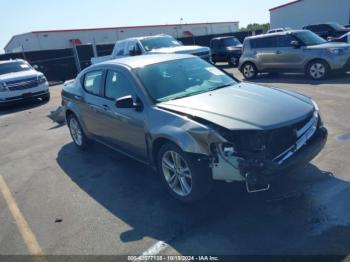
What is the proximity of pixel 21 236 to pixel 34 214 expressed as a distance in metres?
0.53

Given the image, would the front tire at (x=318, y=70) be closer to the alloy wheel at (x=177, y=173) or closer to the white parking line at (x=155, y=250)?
the alloy wheel at (x=177, y=173)

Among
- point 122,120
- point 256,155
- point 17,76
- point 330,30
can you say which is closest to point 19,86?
point 17,76

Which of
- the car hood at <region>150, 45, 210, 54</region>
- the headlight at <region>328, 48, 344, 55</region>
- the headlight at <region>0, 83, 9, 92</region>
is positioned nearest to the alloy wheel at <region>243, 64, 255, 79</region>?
the car hood at <region>150, 45, 210, 54</region>

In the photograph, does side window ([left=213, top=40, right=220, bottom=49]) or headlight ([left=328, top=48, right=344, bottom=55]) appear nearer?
headlight ([left=328, top=48, right=344, bottom=55])

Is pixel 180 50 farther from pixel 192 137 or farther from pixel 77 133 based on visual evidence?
pixel 192 137

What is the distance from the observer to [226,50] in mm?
19625

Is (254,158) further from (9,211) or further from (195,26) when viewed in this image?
(195,26)

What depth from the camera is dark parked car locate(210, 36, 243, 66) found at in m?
19.3

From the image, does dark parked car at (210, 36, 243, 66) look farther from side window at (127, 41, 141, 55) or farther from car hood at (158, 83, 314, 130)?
car hood at (158, 83, 314, 130)

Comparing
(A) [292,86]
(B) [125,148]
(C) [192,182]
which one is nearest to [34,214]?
(B) [125,148]

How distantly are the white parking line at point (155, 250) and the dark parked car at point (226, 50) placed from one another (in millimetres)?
16816

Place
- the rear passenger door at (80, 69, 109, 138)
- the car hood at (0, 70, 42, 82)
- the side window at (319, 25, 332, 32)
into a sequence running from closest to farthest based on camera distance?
the rear passenger door at (80, 69, 109, 138) → the car hood at (0, 70, 42, 82) → the side window at (319, 25, 332, 32)

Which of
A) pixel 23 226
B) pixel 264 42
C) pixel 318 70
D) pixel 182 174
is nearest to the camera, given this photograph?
pixel 182 174

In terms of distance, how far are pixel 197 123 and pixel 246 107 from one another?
0.67 meters
